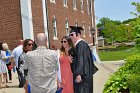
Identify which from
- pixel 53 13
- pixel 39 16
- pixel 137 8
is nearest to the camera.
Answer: pixel 137 8

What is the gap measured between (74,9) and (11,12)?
43.9 feet

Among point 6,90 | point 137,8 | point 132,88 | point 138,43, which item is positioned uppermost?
point 137,8

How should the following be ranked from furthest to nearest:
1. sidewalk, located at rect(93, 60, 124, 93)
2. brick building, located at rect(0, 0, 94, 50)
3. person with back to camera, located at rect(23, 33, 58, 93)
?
1. brick building, located at rect(0, 0, 94, 50)
2. sidewalk, located at rect(93, 60, 124, 93)
3. person with back to camera, located at rect(23, 33, 58, 93)

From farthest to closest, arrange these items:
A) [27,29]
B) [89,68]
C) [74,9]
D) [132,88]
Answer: [74,9] → [27,29] → [89,68] → [132,88]

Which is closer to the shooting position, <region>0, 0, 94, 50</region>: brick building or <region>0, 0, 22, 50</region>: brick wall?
<region>0, 0, 94, 50</region>: brick building

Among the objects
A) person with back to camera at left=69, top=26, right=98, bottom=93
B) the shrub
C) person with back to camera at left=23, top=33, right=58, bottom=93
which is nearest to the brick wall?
the shrub

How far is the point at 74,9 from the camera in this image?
35219 mm

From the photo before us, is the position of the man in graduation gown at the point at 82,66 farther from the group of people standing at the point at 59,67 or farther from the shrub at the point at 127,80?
the shrub at the point at 127,80

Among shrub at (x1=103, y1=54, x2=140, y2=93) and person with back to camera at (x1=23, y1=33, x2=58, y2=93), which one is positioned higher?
person with back to camera at (x1=23, y1=33, x2=58, y2=93)

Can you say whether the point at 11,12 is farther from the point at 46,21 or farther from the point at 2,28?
the point at 46,21

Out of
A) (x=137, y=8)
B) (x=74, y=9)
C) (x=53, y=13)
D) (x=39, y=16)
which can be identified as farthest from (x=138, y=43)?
(x=74, y=9)

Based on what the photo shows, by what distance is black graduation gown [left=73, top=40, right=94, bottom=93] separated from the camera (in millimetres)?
7602

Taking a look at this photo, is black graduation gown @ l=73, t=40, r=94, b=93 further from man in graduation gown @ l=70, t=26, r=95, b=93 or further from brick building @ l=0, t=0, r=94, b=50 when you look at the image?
brick building @ l=0, t=0, r=94, b=50

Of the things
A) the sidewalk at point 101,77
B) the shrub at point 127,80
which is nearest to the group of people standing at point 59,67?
the shrub at point 127,80
